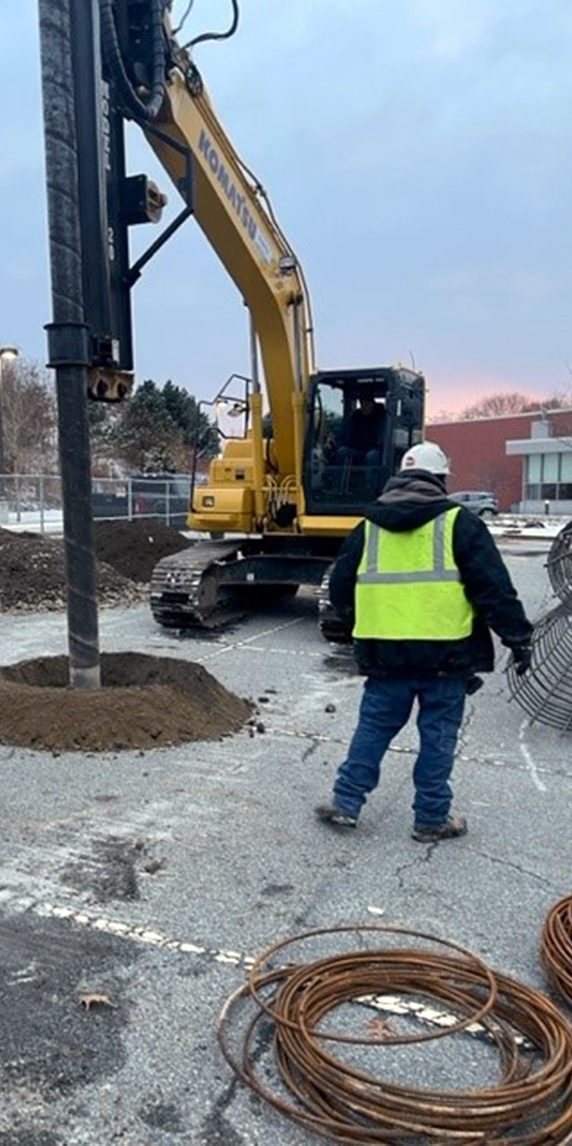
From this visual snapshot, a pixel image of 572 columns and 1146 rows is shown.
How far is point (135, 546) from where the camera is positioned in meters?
15.4

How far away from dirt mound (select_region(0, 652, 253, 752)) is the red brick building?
43943 mm

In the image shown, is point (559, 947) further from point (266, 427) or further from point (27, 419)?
point (27, 419)

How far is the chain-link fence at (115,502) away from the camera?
22.3 meters

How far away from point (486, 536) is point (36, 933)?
2.40 m

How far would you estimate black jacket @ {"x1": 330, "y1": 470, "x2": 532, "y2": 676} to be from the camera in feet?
12.1

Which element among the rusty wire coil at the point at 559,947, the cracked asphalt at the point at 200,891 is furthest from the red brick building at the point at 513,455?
the rusty wire coil at the point at 559,947

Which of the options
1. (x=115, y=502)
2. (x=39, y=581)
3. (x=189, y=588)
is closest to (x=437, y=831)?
(x=189, y=588)

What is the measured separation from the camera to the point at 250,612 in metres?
10.7

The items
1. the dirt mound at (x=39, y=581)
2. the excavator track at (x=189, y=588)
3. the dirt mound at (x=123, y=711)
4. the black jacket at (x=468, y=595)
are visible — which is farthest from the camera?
the dirt mound at (x=39, y=581)

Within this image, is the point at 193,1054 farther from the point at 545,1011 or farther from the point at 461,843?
the point at 461,843

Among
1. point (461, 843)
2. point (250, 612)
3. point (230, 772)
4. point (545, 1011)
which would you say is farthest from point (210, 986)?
point (250, 612)

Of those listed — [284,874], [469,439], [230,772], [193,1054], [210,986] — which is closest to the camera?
[193,1054]

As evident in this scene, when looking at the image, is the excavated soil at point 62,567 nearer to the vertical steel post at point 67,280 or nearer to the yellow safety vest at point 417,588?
the vertical steel post at point 67,280

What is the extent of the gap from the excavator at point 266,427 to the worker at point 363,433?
0.01 m
